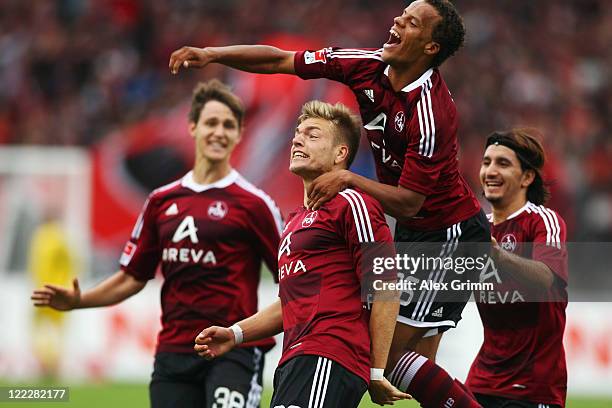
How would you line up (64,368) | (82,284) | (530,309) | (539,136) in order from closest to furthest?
1. (530,309)
2. (539,136)
3. (64,368)
4. (82,284)

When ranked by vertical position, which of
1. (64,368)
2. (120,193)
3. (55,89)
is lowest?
(64,368)

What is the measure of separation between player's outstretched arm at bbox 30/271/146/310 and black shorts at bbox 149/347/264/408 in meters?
0.61

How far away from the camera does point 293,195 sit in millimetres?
15859

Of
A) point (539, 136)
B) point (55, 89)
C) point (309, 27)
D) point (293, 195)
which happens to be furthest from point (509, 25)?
point (539, 136)

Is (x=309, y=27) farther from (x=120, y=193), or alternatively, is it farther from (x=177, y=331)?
(x=177, y=331)

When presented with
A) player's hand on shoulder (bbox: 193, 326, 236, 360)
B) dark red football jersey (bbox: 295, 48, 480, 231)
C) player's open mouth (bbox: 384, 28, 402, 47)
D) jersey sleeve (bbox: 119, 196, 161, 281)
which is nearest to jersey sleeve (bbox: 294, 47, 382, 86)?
dark red football jersey (bbox: 295, 48, 480, 231)

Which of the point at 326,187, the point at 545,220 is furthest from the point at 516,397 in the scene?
the point at 326,187

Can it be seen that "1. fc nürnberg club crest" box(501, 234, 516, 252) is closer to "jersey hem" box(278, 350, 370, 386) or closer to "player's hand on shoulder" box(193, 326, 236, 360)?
"jersey hem" box(278, 350, 370, 386)

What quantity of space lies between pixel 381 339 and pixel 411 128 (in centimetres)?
110

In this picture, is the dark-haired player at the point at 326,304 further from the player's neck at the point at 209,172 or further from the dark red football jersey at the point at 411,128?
the player's neck at the point at 209,172

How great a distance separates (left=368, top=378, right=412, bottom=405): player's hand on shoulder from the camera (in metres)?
5.33

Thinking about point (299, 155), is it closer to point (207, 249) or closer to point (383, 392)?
point (383, 392)

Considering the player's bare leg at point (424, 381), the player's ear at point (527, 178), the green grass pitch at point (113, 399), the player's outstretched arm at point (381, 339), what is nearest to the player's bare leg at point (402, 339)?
the player's bare leg at point (424, 381)

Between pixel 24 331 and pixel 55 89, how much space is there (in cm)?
617
